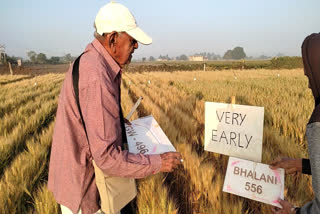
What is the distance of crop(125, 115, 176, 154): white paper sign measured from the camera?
160 centimetres

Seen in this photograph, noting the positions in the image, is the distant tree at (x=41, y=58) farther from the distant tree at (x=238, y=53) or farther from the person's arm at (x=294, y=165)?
the distant tree at (x=238, y=53)

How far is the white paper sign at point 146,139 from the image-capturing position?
5.26ft

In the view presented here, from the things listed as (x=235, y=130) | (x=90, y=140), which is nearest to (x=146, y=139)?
(x=90, y=140)

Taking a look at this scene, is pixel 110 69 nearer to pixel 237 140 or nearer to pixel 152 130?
pixel 152 130

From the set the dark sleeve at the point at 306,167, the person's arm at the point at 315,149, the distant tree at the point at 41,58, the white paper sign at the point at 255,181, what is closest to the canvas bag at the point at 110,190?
the white paper sign at the point at 255,181

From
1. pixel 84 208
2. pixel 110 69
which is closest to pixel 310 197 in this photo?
pixel 84 208

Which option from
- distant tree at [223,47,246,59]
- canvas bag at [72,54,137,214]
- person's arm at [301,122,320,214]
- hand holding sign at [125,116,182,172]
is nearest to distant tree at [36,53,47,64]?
hand holding sign at [125,116,182,172]

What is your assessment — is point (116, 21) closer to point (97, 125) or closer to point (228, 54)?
point (97, 125)

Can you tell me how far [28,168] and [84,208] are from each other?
176 centimetres

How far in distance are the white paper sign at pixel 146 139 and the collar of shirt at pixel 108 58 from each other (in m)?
0.57

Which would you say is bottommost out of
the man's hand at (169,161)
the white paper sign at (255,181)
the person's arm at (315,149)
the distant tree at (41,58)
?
the white paper sign at (255,181)

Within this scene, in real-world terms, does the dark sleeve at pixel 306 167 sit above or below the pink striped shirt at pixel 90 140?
below

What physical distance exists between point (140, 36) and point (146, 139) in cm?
74

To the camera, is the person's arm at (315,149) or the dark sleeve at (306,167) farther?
the dark sleeve at (306,167)
